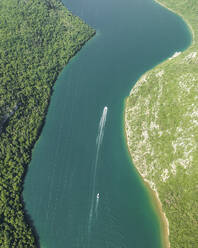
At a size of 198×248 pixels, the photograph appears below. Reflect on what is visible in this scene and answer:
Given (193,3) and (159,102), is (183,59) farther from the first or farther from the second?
(193,3)

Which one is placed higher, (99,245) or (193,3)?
(193,3)

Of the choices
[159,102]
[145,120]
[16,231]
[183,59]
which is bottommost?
[16,231]

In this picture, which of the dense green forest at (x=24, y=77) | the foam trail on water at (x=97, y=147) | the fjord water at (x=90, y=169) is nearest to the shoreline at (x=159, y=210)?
the fjord water at (x=90, y=169)

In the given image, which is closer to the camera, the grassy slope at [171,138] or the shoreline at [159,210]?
the grassy slope at [171,138]

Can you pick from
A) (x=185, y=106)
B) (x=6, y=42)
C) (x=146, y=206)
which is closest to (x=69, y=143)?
(x=146, y=206)

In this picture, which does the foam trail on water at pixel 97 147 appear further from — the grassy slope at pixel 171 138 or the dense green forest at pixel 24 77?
the dense green forest at pixel 24 77

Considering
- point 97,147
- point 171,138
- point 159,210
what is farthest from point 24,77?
point 159,210
